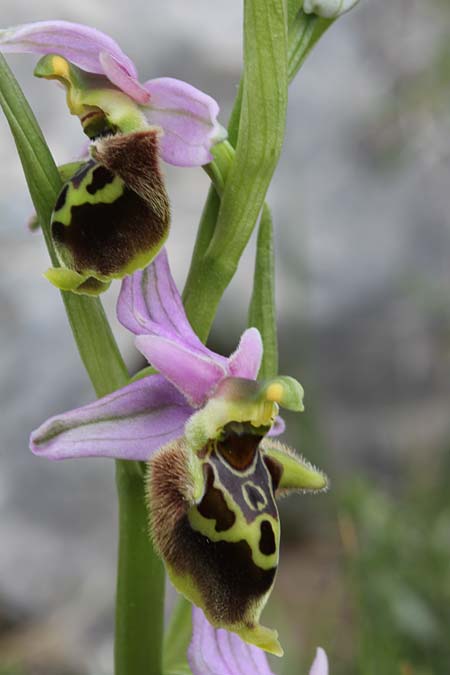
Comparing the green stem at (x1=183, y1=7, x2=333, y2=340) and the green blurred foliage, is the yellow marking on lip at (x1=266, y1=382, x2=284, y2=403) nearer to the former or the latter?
the green stem at (x1=183, y1=7, x2=333, y2=340)

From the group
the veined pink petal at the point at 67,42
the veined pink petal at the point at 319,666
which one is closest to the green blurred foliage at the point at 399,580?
the veined pink petal at the point at 319,666

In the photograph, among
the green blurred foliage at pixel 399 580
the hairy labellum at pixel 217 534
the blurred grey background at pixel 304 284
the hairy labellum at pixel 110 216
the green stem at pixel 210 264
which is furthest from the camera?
the blurred grey background at pixel 304 284

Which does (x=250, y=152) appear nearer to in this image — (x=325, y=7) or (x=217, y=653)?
(x=325, y=7)

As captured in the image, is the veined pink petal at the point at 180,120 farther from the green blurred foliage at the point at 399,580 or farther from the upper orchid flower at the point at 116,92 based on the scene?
the green blurred foliage at the point at 399,580

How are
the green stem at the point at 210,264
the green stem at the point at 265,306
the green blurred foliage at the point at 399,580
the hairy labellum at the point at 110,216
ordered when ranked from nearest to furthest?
1. the hairy labellum at the point at 110,216
2. the green stem at the point at 210,264
3. the green stem at the point at 265,306
4. the green blurred foliage at the point at 399,580

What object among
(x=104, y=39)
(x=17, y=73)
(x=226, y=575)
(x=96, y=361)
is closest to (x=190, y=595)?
(x=226, y=575)

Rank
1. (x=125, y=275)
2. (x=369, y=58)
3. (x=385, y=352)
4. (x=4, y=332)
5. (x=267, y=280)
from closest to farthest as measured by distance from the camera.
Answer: (x=125, y=275), (x=267, y=280), (x=4, y=332), (x=385, y=352), (x=369, y=58)

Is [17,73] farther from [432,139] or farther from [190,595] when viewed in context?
[190,595]
